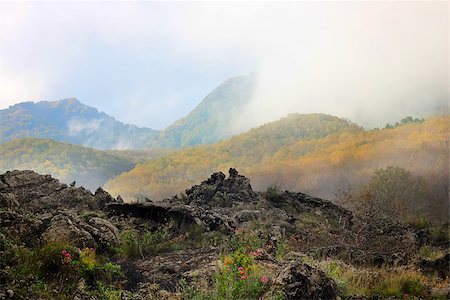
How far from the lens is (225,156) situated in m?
121

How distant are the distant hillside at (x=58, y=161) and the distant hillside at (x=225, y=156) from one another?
9.36m

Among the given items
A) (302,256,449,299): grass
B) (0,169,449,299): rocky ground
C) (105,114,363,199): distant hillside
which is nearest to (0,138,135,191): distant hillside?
(105,114,363,199): distant hillside

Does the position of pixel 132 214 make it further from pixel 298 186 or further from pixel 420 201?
pixel 298 186

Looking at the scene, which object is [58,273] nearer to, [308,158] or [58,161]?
[308,158]

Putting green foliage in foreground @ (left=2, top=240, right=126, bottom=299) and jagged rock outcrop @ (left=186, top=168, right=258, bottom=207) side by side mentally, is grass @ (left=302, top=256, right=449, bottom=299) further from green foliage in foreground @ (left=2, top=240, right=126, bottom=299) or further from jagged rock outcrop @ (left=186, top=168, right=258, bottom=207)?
jagged rock outcrop @ (left=186, top=168, right=258, bottom=207)

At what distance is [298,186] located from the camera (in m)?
87.6

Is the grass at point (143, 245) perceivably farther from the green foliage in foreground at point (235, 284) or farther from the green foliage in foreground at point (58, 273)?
the green foliage in foreground at point (235, 284)

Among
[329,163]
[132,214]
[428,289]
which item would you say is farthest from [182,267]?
[329,163]

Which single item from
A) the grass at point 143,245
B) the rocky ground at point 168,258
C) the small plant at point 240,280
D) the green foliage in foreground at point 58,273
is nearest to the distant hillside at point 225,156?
the rocky ground at point 168,258

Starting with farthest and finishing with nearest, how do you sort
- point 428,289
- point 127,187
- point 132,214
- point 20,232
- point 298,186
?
point 127,187 → point 298,186 → point 132,214 → point 20,232 → point 428,289

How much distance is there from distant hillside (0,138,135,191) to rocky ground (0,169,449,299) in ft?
347

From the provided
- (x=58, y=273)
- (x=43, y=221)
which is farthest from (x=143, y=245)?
(x=58, y=273)

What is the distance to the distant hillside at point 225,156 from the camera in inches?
4432

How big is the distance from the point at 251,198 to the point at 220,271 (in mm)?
20529
